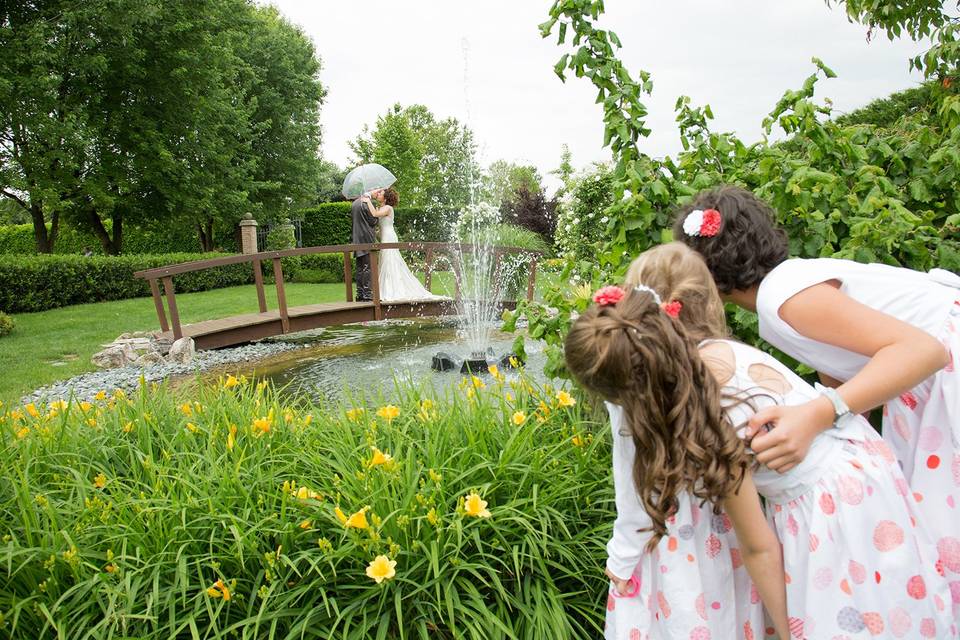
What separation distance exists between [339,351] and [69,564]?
237 inches

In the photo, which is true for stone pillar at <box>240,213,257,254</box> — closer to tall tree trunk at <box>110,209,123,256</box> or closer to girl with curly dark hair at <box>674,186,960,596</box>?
tall tree trunk at <box>110,209,123,256</box>

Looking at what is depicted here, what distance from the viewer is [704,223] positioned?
5.13 feet

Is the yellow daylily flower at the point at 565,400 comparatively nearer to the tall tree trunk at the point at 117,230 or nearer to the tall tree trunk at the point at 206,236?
the tall tree trunk at the point at 117,230

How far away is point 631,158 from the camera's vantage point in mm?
2520

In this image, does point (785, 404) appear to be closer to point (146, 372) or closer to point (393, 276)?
point (146, 372)

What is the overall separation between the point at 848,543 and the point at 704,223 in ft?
2.52

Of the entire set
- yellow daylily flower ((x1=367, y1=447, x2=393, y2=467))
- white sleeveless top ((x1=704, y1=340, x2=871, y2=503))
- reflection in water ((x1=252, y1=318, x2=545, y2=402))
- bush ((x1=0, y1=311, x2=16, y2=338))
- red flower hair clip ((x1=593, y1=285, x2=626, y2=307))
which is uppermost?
red flower hair clip ((x1=593, y1=285, x2=626, y2=307))

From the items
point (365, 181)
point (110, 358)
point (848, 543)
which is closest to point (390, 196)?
point (365, 181)

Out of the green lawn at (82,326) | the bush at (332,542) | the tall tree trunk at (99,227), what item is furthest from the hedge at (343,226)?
the bush at (332,542)

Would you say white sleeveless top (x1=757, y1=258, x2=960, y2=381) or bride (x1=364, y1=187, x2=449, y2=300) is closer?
white sleeveless top (x1=757, y1=258, x2=960, y2=381)

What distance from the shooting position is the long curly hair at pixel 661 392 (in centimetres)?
121

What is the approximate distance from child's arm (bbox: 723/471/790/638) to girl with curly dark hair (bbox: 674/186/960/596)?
9 cm

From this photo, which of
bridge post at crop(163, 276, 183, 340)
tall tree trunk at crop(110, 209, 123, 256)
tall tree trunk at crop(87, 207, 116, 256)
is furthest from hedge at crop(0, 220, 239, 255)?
bridge post at crop(163, 276, 183, 340)

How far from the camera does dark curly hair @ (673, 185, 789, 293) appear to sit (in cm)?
156
